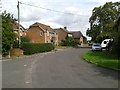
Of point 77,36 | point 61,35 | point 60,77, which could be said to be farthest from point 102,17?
point 60,77

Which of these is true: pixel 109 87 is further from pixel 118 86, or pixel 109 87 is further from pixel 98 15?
pixel 98 15

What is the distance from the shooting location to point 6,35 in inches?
873

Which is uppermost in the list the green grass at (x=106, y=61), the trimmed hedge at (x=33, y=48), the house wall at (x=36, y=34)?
the house wall at (x=36, y=34)

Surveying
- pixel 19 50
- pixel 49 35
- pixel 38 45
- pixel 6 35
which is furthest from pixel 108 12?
pixel 6 35

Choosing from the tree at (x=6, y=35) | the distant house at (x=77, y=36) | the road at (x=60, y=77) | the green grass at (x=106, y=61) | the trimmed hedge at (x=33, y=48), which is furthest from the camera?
the distant house at (x=77, y=36)

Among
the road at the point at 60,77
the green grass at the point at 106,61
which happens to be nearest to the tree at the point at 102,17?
the green grass at the point at 106,61

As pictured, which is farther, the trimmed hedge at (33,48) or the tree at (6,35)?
Answer: the trimmed hedge at (33,48)

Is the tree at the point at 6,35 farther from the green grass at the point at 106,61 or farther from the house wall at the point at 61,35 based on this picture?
the house wall at the point at 61,35

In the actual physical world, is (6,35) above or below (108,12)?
below

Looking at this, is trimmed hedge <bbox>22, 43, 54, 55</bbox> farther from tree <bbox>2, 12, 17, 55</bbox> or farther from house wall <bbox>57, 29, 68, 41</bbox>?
house wall <bbox>57, 29, 68, 41</bbox>

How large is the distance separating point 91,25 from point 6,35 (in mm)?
38495

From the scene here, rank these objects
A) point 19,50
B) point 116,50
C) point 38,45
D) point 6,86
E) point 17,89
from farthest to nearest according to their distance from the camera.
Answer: point 38,45 → point 19,50 → point 116,50 → point 6,86 → point 17,89

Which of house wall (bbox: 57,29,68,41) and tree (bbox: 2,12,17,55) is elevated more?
house wall (bbox: 57,29,68,41)

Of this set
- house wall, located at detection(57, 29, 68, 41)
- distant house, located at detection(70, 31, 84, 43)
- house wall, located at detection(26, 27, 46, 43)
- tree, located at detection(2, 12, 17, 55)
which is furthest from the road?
distant house, located at detection(70, 31, 84, 43)
